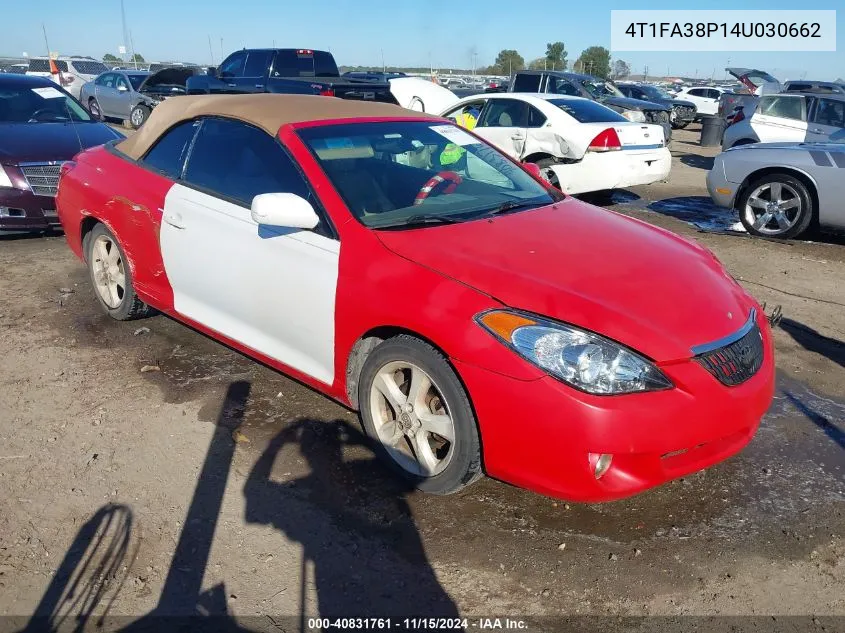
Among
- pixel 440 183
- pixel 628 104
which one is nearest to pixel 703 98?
pixel 628 104

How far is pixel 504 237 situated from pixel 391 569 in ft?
5.07

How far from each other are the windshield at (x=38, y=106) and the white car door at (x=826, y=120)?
11475mm

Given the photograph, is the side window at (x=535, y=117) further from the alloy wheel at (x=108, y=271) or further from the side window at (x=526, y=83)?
the side window at (x=526, y=83)

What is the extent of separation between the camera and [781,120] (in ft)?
41.7

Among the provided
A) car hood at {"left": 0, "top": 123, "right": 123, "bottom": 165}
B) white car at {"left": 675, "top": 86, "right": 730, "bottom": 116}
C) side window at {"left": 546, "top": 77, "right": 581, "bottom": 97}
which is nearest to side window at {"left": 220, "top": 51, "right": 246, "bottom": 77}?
side window at {"left": 546, "top": 77, "right": 581, "bottom": 97}

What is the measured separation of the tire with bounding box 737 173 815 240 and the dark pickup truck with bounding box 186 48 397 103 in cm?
736

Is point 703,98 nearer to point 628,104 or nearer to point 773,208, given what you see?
point 628,104

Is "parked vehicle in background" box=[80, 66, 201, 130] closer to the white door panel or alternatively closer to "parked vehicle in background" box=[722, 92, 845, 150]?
"parked vehicle in background" box=[722, 92, 845, 150]

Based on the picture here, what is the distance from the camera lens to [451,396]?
284 centimetres

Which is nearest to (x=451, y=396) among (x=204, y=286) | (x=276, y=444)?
(x=276, y=444)

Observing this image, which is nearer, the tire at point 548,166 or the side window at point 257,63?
the tire at point 548,166

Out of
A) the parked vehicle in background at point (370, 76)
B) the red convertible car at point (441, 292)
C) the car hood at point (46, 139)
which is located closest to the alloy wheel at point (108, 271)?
the red convertible car at point (441, 292)

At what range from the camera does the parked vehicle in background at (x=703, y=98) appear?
2644 cm

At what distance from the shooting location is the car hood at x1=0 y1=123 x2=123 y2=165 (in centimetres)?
694
